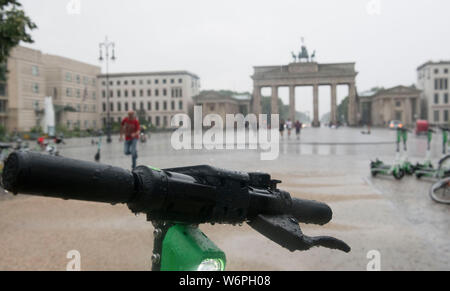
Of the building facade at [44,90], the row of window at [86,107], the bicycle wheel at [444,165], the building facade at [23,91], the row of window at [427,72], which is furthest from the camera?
the row of window at [427,72]

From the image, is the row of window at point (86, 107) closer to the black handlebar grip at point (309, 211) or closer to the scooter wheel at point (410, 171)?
the scooter wheel at point (410, 171)

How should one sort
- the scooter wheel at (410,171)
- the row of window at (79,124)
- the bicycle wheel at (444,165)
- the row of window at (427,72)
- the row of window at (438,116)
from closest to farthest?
the bicycle wheel at (444,165), the scooter wheel at (410,171), the row of window at (79,124), the row of window at (427,72), the row of window at (438,116)

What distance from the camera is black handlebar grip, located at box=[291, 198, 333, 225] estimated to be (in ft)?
4.76

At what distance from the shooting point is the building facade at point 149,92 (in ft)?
261

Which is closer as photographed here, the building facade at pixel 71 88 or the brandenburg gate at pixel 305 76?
the building facade at pixel 71 88

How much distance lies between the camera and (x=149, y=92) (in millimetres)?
82062

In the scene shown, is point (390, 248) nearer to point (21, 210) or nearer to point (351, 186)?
point (351, 186)

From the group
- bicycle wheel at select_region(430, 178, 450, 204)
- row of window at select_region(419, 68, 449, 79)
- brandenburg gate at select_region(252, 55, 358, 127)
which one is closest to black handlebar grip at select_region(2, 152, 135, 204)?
bicycle wheel at select_region(430, 178, 450, 204)

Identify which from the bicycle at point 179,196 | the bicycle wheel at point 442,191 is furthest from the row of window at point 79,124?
the bicycle at point 179,196

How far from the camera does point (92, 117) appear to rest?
7594 cm

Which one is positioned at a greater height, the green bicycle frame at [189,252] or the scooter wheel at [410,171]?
the green bicycle frame at [189,252]

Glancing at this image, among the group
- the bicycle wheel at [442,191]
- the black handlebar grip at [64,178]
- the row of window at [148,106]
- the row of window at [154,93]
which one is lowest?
the bicycle wheel at [442,191]
